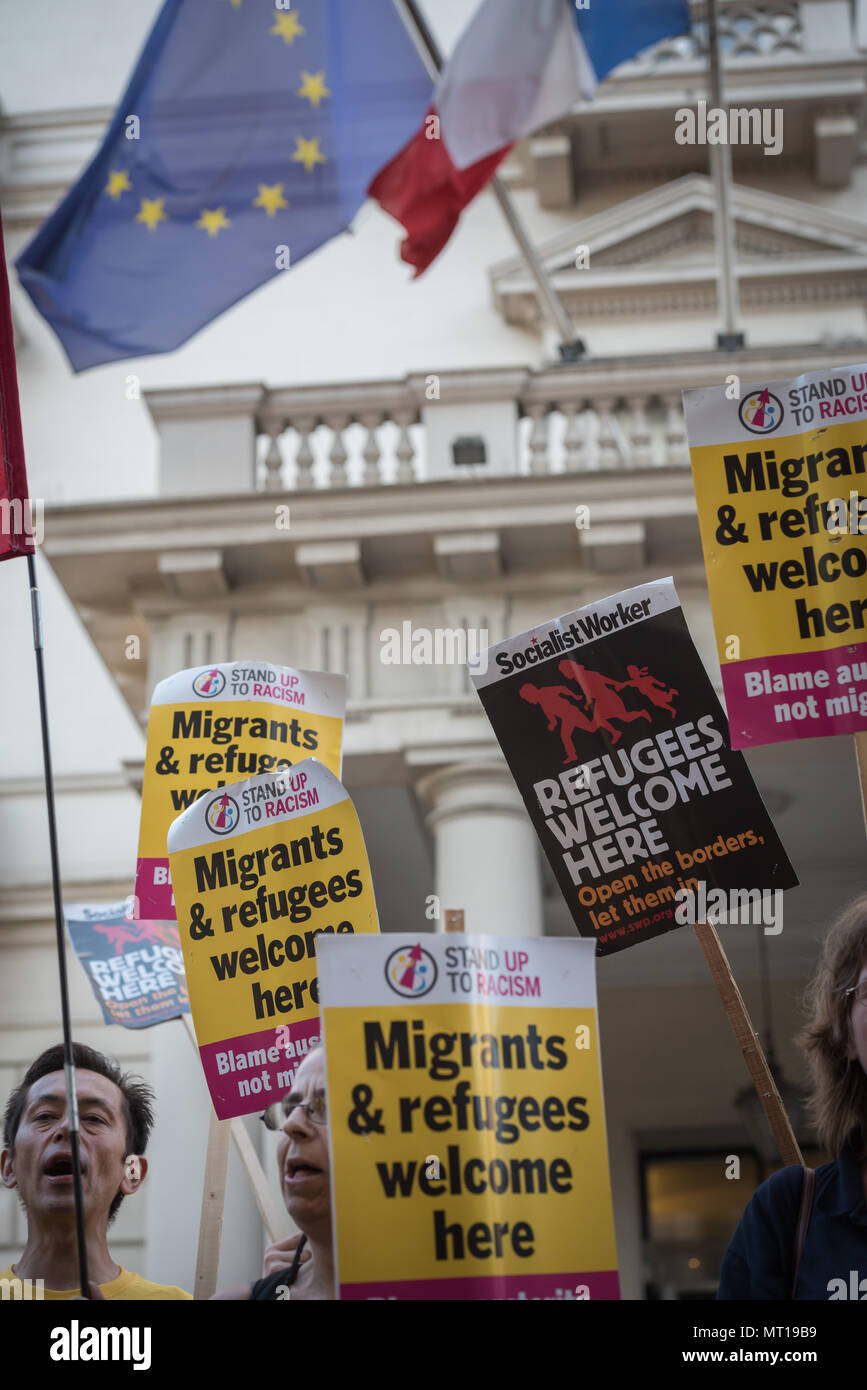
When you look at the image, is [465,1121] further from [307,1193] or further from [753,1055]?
[753,1055]

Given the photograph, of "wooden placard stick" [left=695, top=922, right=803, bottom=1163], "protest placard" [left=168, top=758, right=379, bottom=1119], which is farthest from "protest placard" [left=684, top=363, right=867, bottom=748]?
"protest placard" [left=168, top=758, right=379, bottom=1119]

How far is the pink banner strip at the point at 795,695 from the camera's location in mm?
3494

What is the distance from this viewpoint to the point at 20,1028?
11.0m

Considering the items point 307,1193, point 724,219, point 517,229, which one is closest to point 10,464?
point 307,1193

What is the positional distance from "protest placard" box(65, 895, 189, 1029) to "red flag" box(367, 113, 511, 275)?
454 cm

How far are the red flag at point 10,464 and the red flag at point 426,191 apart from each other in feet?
17.2

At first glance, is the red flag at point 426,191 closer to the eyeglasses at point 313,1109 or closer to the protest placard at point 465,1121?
the eyeglasses at point 313,1109

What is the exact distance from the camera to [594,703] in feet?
11.5

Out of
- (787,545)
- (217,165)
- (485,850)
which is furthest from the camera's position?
(217,165)

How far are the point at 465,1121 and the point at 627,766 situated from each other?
0.98 meters

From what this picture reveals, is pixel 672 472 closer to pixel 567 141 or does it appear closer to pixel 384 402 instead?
pixel 384 402

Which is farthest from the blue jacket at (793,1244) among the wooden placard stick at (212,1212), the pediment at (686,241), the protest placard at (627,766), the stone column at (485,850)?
the pediment at (686,241)

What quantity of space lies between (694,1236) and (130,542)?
7140 millimetres
